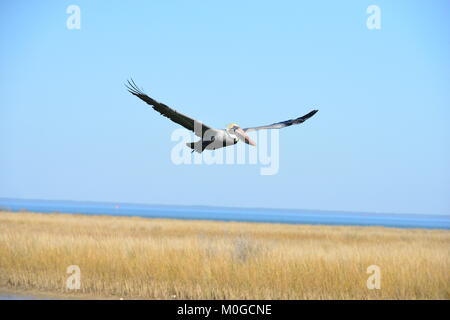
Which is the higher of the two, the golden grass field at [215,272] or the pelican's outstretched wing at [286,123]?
the pelican's outstretched wing at [286,123]

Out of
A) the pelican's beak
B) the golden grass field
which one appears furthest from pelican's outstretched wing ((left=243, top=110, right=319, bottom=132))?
the golden grass field

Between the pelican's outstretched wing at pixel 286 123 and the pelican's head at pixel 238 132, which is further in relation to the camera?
the pelican's outstretched wing at pixel 286 123

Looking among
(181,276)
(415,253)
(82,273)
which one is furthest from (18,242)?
(415,253)

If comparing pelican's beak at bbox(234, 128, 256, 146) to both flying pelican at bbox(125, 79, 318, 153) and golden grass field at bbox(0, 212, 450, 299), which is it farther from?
golden grass field at bbox(0, 212, 450, 299)

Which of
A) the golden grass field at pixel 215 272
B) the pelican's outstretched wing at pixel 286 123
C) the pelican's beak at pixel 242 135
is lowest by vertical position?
the golden grass field at pixel 215 272

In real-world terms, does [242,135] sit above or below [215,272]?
above

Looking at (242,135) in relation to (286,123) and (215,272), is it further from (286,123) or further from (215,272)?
(215,272)

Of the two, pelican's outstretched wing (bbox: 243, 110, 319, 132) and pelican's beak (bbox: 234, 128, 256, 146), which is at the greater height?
pelican's outstretched wing (bbox: 243, 110, 319, 132)

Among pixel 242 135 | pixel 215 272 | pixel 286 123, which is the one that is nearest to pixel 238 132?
pixel 242 135

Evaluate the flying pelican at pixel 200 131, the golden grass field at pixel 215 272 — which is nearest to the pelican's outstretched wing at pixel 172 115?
the flying pelican at pixel 200 131

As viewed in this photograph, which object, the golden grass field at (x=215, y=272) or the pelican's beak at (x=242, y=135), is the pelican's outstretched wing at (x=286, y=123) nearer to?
the pelican's beak at (x=242, y=135)

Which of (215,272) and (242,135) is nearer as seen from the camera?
(242,135)
